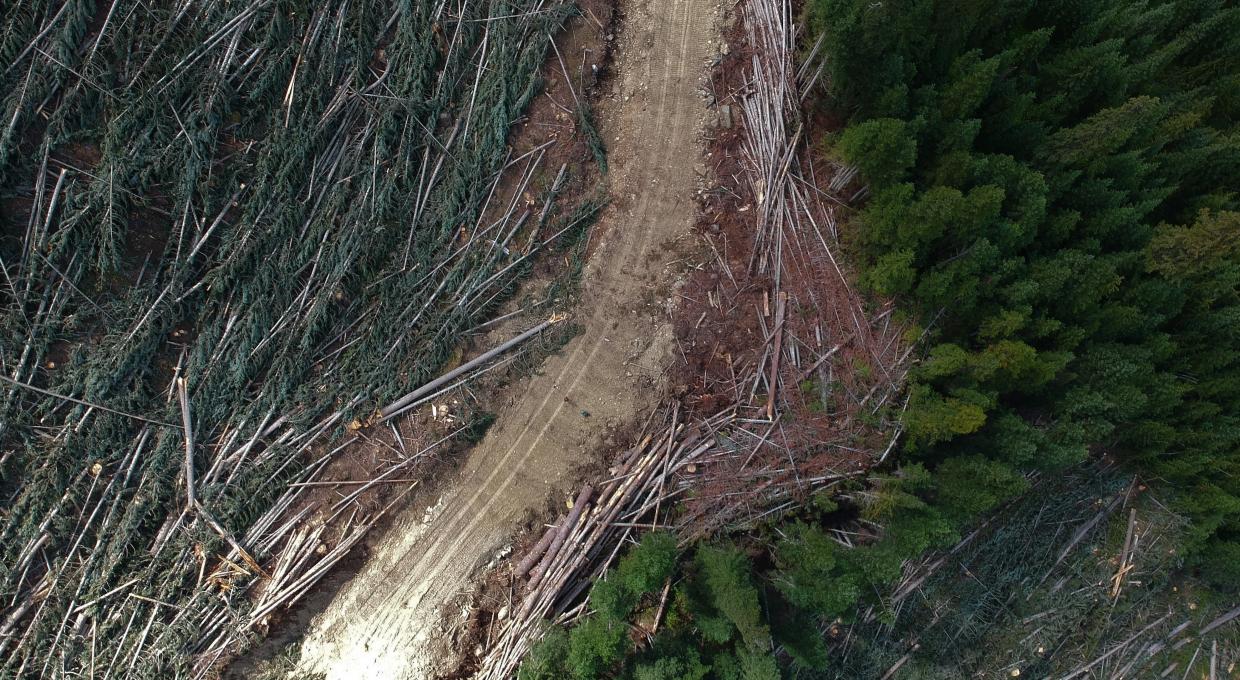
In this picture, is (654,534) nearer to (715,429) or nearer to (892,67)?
(715,429)

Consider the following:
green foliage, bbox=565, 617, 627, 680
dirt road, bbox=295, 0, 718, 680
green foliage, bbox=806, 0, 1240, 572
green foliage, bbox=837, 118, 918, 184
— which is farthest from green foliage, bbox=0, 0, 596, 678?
green foliage, bbox=806, 0, 1240, 572

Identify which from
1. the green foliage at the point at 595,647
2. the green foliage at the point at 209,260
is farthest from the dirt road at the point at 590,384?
the green foliage at the point at 595,647

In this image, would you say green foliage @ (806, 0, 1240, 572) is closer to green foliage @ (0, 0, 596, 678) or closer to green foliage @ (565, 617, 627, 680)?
green foliage @ (0, 0, 596, 678)

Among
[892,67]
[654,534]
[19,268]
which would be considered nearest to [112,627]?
[19,268]

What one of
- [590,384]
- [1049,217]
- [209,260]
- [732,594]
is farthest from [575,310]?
[1049,217]

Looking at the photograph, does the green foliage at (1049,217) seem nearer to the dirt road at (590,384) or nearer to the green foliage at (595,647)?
the dirt road at (590,384)

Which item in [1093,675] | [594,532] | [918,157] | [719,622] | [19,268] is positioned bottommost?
[1093,675]

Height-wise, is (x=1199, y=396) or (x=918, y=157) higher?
(x=918, y=157)
